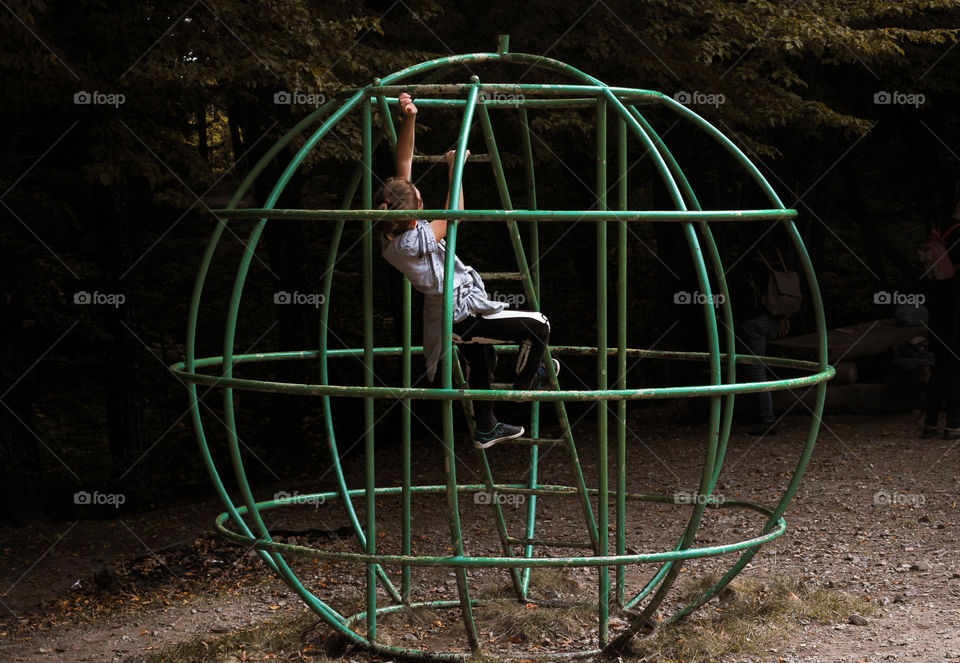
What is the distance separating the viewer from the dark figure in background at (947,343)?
7742mm

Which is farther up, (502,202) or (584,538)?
(502,202)

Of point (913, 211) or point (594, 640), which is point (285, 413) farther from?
point (913, 211)

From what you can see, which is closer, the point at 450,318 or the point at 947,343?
the point at 450,318

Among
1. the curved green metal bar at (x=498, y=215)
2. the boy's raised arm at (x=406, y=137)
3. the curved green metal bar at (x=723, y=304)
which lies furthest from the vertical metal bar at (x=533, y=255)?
the curved green metal bar at (x=498, y=215)

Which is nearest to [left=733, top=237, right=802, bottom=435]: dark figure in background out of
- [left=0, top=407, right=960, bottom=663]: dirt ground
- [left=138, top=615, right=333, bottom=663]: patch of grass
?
[left=0, top=407, right=960, bottom=663]: dirt ground

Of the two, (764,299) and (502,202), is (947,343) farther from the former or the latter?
(502,202)

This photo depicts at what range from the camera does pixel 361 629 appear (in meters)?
4.84

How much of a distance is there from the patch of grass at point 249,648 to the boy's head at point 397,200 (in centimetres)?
166

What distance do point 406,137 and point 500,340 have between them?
0.79 meters

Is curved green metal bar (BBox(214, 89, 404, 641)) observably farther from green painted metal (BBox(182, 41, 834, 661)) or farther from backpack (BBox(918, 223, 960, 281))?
backpack (BBox(918, 223, 960, 281))

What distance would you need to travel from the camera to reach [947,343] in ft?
25.5

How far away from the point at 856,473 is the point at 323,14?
4.55m

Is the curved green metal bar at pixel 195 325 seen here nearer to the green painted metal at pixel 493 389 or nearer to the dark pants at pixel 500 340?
the green painted metal at pixel 493 389

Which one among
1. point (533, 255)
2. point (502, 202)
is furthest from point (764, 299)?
point (502, 202)
